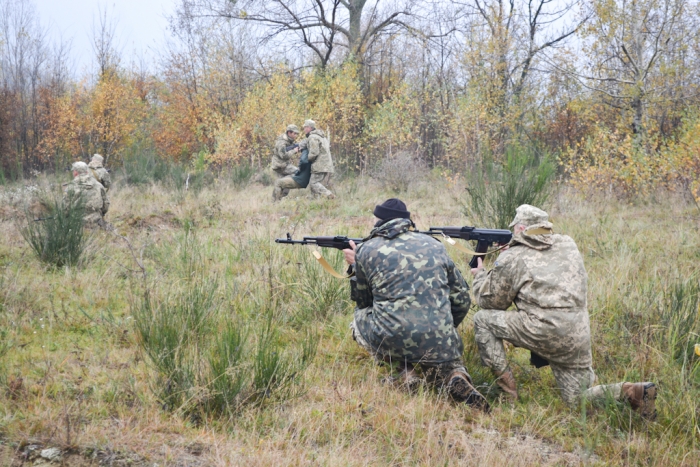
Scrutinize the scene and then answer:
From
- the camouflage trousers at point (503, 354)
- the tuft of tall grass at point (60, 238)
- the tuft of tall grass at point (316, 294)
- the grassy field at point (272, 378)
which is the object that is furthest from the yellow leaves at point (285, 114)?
the camouflage trousers at point (503, 354)

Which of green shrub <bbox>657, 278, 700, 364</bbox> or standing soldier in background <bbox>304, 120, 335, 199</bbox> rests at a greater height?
standing soldier in background <bbox>304, 120, 335, 199</bbox>

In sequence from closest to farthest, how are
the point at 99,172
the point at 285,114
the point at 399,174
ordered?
the point at 99,172, the point at 399,174, the point at 285,114

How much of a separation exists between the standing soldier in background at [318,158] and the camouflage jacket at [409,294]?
6956mm

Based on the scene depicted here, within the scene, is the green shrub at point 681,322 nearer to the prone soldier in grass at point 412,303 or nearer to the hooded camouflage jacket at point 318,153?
the prone soldier in grass at point 412,303

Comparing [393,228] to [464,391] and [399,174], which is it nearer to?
[464,391]

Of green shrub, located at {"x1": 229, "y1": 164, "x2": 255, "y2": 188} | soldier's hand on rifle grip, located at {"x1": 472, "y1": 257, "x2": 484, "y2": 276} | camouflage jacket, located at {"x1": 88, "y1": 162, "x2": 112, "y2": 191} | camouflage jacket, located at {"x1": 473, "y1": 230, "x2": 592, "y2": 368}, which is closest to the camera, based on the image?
camouflage jacket, located at {"x1": 473, "y1": 230, "x2": 592, "y2": 368}

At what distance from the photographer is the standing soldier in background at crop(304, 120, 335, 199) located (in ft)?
34.0

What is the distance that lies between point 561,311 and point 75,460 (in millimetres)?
2573

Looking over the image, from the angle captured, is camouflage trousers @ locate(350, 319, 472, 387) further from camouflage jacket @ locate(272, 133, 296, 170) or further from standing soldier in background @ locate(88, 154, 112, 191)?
camouflage jacket @ locate(272, 133, 296, 170)

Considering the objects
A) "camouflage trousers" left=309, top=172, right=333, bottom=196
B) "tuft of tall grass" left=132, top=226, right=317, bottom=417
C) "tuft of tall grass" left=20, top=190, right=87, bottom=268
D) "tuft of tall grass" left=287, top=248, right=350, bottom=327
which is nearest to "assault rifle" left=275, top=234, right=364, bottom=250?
"tuft of tall grass" left=287, top=248, right=350, bottom=327

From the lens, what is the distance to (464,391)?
3.15 m

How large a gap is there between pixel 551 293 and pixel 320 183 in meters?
7.84

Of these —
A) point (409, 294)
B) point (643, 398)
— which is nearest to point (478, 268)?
point (409, 294)

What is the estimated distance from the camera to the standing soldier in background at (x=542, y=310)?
10.3 feet
